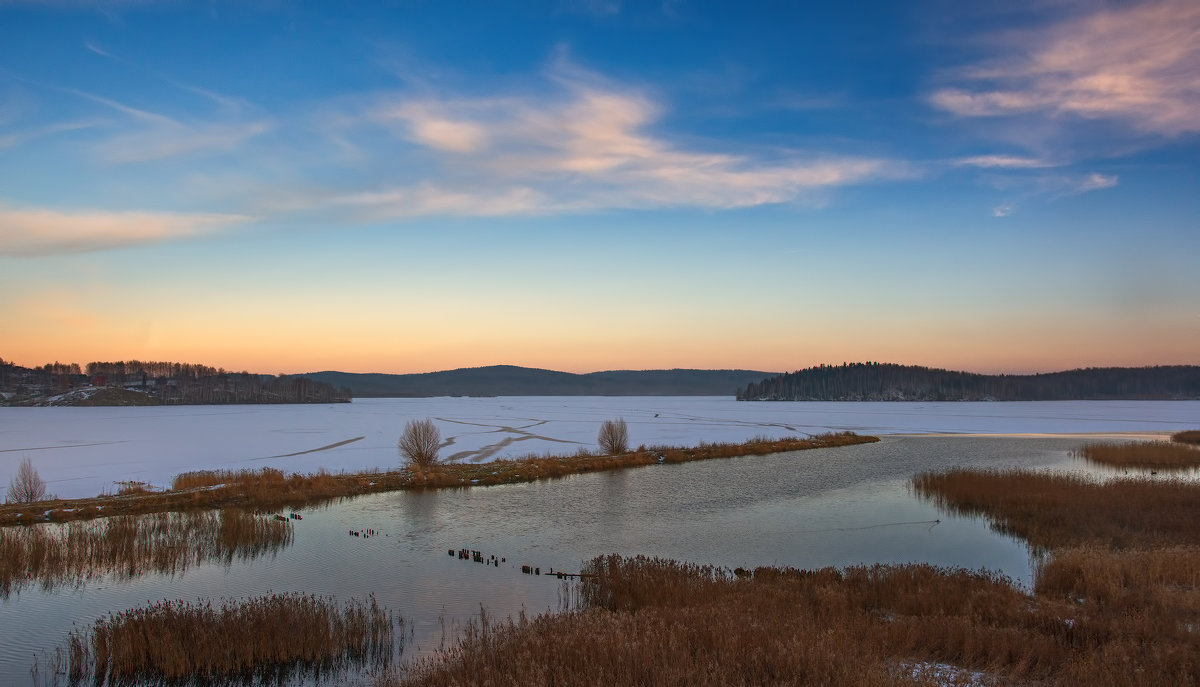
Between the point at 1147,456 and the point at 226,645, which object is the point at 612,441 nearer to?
A: the point at 1147,456

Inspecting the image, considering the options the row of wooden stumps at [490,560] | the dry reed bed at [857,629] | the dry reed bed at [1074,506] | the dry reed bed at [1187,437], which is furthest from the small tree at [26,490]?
the dry reed bed at [1187,437]

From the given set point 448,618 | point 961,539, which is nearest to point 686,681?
point 448,618

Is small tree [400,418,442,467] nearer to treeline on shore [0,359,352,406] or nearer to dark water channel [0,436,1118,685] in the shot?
dark water channel [0,436,1118,685]

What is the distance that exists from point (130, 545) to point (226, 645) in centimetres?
904

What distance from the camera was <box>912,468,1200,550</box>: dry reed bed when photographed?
624 inches

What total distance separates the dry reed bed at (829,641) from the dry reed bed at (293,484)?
15.8 m

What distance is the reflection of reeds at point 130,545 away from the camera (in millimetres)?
14000

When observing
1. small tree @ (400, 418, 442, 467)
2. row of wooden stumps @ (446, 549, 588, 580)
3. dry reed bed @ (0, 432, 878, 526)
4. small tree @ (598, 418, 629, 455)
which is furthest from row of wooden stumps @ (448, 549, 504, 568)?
small tree @ (598, 418, 629, 455)

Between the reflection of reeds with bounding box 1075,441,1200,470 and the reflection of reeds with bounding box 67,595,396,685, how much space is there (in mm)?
33260

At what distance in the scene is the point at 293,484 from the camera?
81.1ft

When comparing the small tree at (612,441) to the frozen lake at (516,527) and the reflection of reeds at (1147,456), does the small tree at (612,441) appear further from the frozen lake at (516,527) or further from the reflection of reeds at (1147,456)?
the reflection of reeds at (1147,456)

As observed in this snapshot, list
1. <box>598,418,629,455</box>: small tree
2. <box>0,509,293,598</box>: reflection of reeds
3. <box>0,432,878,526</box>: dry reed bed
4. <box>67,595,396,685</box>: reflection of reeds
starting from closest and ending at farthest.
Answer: <box>67,595,396,685</box>: reflection of reeds, <box>0,509,293,598</box>: reflection of reeds, <box>0,432,878,526</box>: dry reed bed, <box>598,418,629,455</box>: small tree

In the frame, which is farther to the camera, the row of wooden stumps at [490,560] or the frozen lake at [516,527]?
the row of wooden stumps at [490,560]

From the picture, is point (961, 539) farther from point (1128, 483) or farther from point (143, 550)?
point (143, 550)
